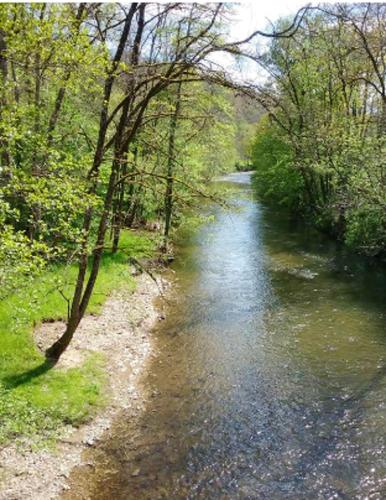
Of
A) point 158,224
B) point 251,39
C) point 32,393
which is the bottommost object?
point 32,393

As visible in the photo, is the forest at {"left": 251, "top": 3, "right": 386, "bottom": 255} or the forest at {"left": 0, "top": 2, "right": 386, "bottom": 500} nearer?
the forest at {"left": 0, "top": 2, "right": 386, "bottom": 500}

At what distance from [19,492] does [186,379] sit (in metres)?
5.28

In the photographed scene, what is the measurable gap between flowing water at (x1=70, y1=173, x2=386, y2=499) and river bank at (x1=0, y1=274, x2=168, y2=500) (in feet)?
1.55

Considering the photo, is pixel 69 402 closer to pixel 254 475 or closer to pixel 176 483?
pixel 176 483

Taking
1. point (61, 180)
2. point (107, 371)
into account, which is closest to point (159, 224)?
point (107, 371)

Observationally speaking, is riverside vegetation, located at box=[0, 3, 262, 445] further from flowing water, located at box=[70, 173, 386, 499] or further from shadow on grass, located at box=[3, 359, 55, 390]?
flowing water, located at box=[70, 173, 386, 499]

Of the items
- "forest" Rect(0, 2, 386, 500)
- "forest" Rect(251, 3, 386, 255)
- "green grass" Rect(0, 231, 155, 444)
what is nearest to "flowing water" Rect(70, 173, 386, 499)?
"forest" Rect(0, 2, 386, 500)

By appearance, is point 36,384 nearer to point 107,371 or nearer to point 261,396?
point 107,371

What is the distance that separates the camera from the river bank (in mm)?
8094

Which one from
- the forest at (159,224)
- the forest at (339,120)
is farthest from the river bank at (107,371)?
the forest at (339,120)

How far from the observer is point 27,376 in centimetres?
1066

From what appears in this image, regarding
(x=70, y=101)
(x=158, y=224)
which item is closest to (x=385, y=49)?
(x=158, y=224)

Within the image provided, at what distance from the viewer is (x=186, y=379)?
12125 millimetres

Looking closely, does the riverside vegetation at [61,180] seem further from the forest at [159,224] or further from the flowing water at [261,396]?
the flowing water at [261,396]
